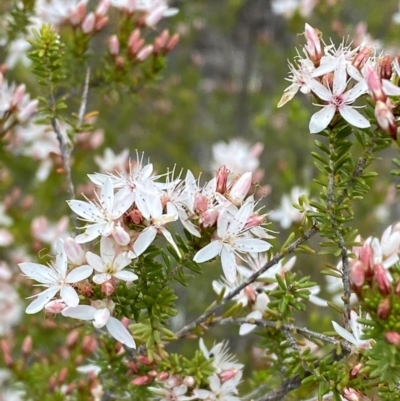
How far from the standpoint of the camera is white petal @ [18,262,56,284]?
1556 millimetres

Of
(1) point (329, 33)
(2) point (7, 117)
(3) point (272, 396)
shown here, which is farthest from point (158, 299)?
(1) point (329, 33)

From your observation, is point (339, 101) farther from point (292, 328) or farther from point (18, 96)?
point (18, 96)

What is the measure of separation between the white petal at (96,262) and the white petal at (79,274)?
1cm

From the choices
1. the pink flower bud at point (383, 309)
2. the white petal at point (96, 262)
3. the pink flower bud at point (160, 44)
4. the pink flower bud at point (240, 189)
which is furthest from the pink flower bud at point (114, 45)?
the pink flower bud at point (383, 309)

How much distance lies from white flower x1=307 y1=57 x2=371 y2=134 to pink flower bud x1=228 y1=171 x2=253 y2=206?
0.22 metres

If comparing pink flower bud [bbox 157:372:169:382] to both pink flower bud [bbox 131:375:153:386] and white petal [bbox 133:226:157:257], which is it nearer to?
pink flower bud [bbox 131:375:153:386]

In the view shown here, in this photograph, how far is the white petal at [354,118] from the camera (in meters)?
1.48

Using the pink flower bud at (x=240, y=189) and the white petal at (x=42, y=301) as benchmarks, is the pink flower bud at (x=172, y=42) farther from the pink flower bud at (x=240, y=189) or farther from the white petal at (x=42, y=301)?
the white petal at (x=42, y=301)

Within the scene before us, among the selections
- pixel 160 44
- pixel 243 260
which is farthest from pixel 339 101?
pixel 160 44

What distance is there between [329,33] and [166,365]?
12.3 feet

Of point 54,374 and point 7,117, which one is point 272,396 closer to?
point 54,374

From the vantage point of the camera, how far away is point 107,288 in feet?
4.80

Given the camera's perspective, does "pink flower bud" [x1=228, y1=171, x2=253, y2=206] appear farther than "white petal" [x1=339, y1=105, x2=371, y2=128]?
Yes

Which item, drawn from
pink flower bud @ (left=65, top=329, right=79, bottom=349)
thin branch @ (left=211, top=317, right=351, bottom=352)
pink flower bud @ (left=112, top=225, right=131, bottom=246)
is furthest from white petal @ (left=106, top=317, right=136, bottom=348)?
pink flower bud @ (left=65, top=329, right=79, bottom=349)
